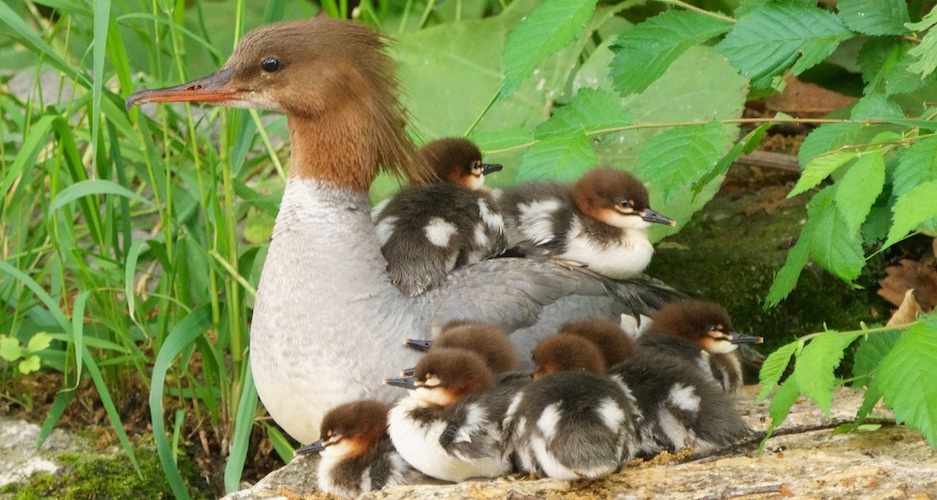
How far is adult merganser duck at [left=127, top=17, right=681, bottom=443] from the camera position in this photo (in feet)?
12.0

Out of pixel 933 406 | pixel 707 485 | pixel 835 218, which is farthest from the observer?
pixel 835 218

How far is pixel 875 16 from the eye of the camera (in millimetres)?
3592

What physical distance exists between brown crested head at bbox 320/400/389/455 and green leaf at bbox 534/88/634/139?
→ 975 millimetres

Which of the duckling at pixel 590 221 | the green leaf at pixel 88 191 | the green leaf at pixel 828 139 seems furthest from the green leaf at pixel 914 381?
the green leaf at pixel 88 191

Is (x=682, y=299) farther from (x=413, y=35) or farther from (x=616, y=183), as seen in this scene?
(x=413, y=35)

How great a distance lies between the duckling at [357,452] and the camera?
3400mm

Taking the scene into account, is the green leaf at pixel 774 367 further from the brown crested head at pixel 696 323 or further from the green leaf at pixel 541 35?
the green leaf at pixel 541 35

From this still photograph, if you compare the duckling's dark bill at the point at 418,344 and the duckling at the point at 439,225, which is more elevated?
the duckling at the point at 439,225

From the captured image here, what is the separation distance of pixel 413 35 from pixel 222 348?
5.46 feet

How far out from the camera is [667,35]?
3.68 metres

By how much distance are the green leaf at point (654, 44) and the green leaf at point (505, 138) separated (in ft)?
1.08

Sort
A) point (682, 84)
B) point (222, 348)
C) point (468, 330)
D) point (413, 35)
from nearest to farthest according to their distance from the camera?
1. point (468, 330)
2. point (222, 348)
3. point (682, 84)
4. point (413, 35)

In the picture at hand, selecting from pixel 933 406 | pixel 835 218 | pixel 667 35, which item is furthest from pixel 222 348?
pixel 933 406

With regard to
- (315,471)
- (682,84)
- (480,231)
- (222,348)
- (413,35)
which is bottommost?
(315,471)
